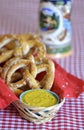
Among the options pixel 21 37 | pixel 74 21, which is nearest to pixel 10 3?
pixel 74 21

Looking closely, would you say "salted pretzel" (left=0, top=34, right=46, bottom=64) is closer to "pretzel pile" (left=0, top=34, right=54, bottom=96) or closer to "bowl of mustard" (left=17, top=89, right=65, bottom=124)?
"pretzel pile" (left=0, top=34, right=54, bottom=96)

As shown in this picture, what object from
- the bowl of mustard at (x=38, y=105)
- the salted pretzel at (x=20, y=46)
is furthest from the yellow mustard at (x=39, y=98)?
the salted pretzel at (x=20, y=46)

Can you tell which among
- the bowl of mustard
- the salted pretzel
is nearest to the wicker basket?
the bowl of mustard

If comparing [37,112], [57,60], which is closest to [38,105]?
[37,112]

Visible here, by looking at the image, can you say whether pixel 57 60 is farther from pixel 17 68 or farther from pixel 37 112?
pixel 37 112

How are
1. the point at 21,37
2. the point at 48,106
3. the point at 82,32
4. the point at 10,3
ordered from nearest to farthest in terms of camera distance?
the point at 48,106 → the point at 21,37 → the point at 82,32 → the point at 10,3

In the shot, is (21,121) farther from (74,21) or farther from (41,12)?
(74,21)
